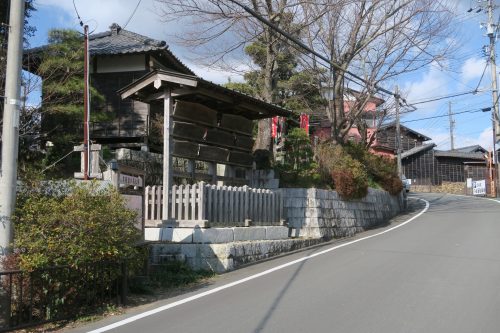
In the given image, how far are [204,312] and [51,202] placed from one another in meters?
2.91

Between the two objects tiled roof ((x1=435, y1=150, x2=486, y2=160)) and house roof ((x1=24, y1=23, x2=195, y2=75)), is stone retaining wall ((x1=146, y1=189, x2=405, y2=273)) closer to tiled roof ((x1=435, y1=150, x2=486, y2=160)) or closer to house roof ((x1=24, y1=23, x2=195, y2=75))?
house roof ((x1=24, y1=23, x2=195, y2=75))

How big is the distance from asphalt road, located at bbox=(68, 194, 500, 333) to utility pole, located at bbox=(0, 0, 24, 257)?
1.95 metres

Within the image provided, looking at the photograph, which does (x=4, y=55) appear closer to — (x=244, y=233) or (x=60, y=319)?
(x=244, y=233)

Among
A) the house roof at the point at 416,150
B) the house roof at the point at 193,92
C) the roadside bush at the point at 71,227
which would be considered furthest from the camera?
the house roof at the point at 416,150

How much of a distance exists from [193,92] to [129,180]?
13.8 feet

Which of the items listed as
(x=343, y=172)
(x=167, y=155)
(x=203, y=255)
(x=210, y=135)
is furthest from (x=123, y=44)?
(x=203, y=255)

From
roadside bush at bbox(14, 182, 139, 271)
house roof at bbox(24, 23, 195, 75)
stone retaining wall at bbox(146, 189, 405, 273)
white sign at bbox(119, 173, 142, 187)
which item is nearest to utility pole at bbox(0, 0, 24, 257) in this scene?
roadside bush at bbox(14, 182, 139, 271)

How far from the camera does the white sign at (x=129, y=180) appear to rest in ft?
30.0

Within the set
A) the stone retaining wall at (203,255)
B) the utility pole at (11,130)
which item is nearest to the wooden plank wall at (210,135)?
the stone retaining wall at (203,255)

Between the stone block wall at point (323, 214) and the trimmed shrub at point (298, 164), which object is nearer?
the stone block wall at point (323, 214)

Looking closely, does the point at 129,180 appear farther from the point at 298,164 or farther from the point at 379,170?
the point at 379,170

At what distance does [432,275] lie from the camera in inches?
378

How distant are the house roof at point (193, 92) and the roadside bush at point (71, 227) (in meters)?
5.25

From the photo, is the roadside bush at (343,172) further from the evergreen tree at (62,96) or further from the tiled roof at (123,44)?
the evergreen tree at (62,96)
